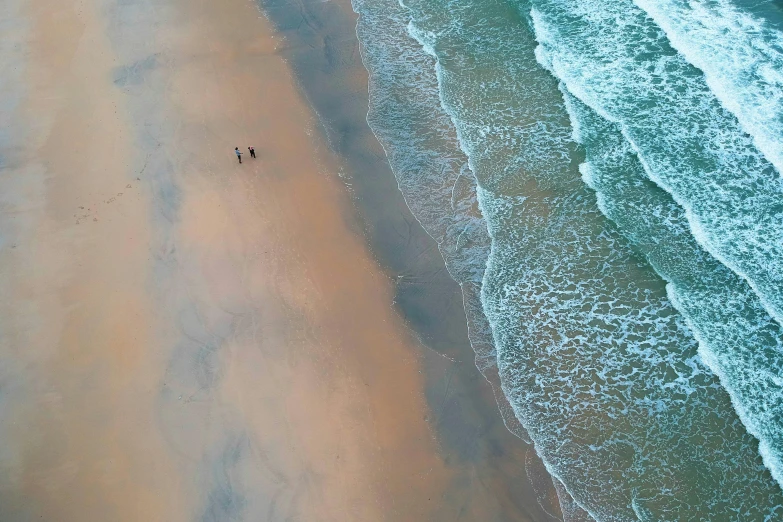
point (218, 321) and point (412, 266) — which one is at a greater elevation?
point (412, 266)

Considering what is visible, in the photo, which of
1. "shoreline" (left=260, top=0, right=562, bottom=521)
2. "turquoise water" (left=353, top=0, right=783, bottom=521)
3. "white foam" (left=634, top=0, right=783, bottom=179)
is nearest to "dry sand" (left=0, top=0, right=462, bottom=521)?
"shoreline" (left=260, top=0, right=562, bottom=521)

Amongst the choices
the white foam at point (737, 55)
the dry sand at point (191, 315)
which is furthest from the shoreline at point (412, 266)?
the white foam at point (737, 55)

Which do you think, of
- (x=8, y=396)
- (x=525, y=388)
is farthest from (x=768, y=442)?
(x=8, y=396)

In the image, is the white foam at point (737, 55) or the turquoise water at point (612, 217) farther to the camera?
the white foam at point (737, 55)

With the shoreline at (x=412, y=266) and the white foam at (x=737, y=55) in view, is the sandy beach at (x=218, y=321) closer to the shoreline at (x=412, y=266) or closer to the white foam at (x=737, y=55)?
the shoreline at (x=412, y=266)

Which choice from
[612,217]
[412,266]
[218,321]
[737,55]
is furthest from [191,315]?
[737,55]

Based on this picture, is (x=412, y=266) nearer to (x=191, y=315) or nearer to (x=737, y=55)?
(x=191, y=315)

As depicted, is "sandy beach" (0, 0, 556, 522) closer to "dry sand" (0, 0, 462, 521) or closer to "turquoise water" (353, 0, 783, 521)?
"dry sand" (0, 0, 462, 521)
